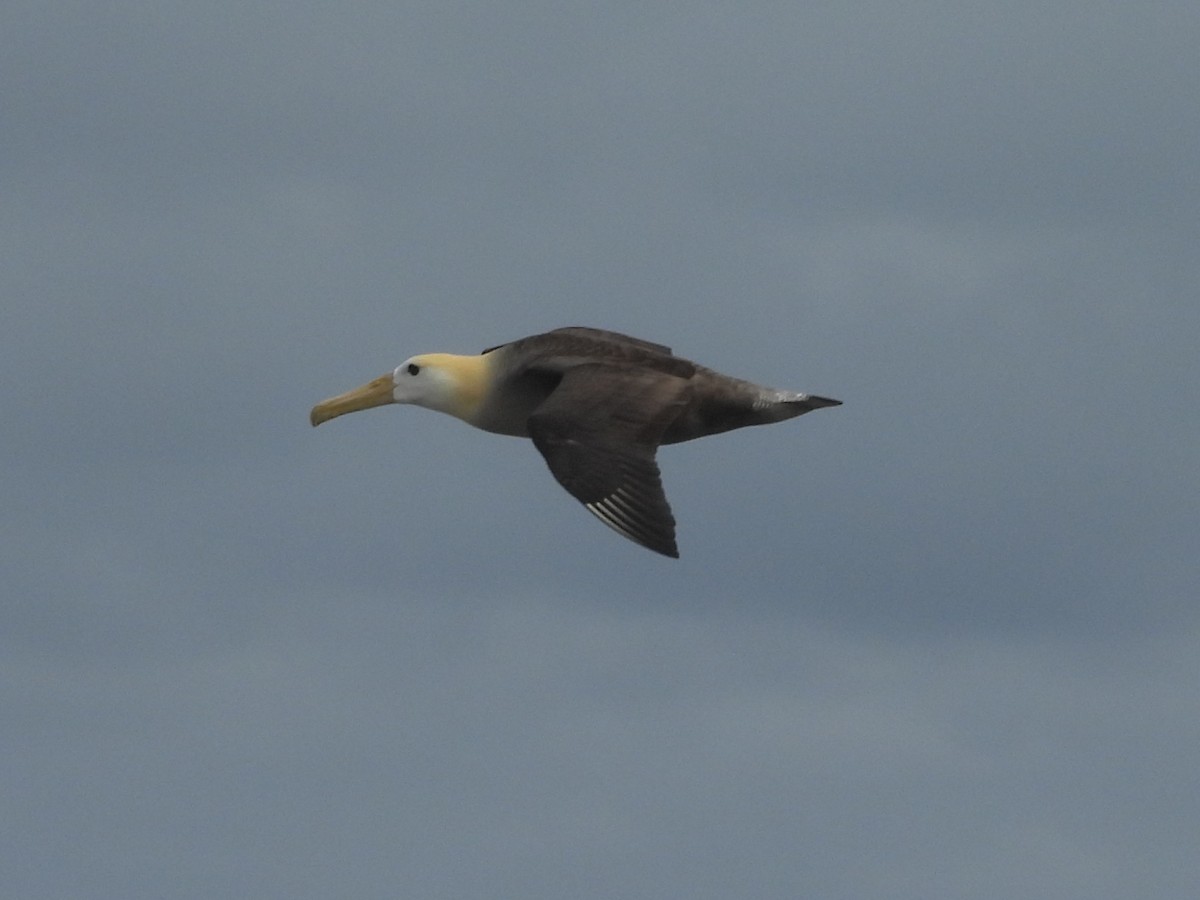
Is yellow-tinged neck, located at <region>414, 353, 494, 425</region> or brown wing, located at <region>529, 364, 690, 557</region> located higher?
yellow-tinged neck, located at <region>414, 353, 494, 425</region>

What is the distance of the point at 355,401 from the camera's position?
2920 cm

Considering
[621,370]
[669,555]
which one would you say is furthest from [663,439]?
[669,555]

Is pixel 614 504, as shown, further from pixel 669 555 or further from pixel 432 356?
pixel 432 356

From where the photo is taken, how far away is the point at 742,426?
26672 millimetres

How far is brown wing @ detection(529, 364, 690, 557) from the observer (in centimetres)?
2339

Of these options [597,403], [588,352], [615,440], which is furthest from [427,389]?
[615,440]

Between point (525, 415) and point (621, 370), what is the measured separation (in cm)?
134

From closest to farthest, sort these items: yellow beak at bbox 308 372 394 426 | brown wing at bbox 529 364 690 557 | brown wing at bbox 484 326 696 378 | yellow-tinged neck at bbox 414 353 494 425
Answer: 1. brown wing at bbox 529 364 690 557
2. brown wing at bbox 484 326 696 378
3. yellow-tinged neck at bbox 414 353 494 425
4. yellow beak at bbox 308 372 394 426

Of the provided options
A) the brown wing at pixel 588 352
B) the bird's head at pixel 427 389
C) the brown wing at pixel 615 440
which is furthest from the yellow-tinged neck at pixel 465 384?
the brown wing at pixel 615 440

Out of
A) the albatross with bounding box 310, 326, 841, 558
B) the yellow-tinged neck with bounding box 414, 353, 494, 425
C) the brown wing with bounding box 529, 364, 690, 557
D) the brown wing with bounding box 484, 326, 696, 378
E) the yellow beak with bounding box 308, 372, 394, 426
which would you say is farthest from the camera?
the yellow beak with bounding box 308, 372, 394, 426

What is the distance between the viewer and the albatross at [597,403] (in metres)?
23.7

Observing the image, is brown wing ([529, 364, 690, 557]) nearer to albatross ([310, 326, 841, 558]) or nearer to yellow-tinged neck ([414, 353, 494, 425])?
albatross ([310, 326, 841, 558])

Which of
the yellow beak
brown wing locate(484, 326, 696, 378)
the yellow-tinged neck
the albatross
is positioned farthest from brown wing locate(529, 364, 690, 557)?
the yellow beak

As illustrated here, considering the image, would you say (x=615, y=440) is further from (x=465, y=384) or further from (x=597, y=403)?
(x=465, y=384)
